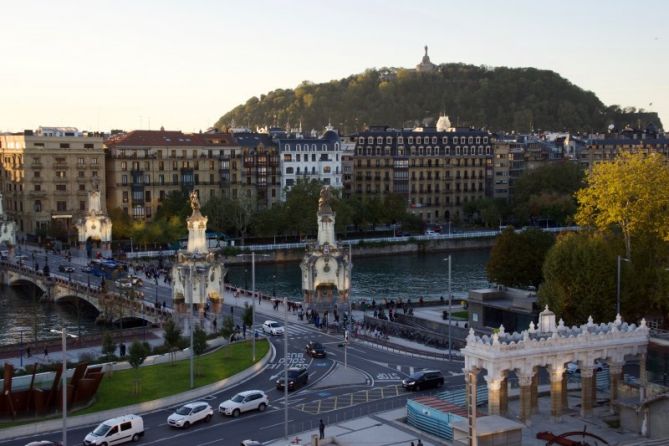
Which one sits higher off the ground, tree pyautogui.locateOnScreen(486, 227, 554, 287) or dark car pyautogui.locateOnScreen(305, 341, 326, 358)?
tree pyautogui.locateOnScreen(486, 227, 554, 287)

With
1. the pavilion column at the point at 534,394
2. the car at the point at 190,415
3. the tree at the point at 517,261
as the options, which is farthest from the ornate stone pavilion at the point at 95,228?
the pavilion column at the point at 534,394

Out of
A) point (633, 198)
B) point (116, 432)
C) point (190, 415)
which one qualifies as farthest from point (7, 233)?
point (116, 432)

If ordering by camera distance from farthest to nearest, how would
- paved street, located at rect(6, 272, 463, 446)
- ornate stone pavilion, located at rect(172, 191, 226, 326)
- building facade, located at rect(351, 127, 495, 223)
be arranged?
1. building facade, located at rect(351, 127, 495, 223)
2. ornate stone pavilion, located at rect(172, 191, 226, 326)
3. paved street, located at rect(6, 272, 463, 446)

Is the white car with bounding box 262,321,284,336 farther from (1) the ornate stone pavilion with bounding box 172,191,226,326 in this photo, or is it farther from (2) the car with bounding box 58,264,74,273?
(2) the car with bounding box 58,264,74,273

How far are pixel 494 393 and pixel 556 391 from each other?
3.05 m

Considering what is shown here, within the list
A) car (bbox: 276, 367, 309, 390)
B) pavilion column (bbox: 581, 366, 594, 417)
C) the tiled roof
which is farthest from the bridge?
the tiled roof

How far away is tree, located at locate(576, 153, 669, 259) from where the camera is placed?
207ft

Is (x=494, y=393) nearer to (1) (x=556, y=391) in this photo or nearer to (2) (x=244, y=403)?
(1) (x=556, y=391)

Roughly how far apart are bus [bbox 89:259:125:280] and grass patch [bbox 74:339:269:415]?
36294 mm

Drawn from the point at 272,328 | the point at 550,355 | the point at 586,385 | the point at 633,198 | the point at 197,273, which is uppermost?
the point at 633,198

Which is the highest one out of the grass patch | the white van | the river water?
Answer: the white van

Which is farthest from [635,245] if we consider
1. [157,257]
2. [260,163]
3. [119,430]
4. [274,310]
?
[260,163]

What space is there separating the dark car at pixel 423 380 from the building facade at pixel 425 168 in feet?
324

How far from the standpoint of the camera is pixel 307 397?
45875 mm
